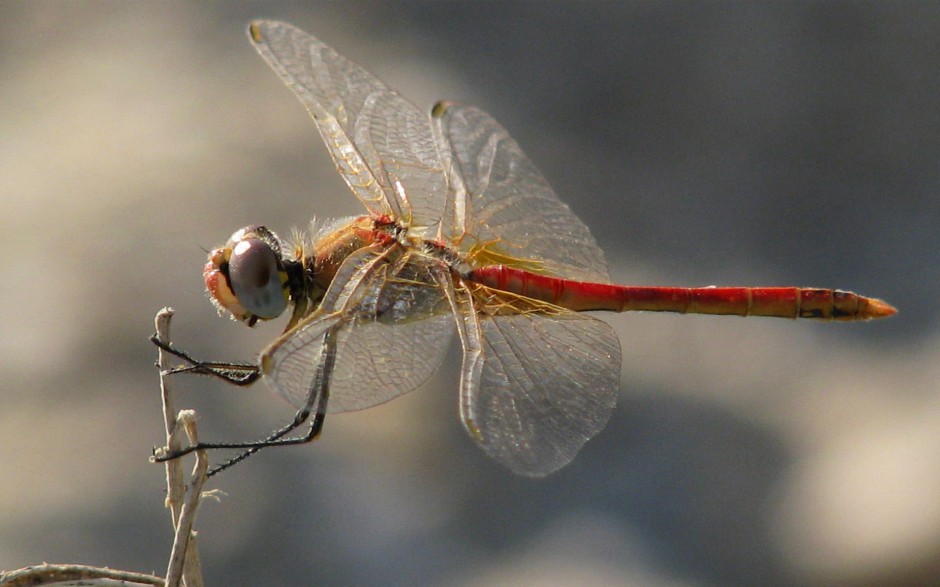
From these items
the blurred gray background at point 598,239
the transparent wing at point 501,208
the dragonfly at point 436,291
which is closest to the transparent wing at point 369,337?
the dragonfly at point 436,291

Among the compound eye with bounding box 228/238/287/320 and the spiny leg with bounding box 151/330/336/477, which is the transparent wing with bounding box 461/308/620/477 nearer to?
the spiny leg with bounding box 151/330/336/477

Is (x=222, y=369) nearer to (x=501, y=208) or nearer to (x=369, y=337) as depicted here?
(x=369, y=337)

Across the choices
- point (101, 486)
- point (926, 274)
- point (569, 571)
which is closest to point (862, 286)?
point (926, 274)

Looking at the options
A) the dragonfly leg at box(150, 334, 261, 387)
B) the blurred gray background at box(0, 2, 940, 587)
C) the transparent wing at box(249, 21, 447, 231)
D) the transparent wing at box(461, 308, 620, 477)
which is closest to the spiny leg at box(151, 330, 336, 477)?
the dragonfly leg at box(150, 334, 261, 387)

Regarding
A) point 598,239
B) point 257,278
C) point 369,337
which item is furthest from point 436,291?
point 598,239

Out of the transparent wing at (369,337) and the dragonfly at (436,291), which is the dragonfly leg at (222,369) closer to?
the dragonfly at (436,291)

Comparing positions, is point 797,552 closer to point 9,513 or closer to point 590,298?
point 590,298

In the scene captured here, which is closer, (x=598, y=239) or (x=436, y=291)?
(x=436, y=291)
